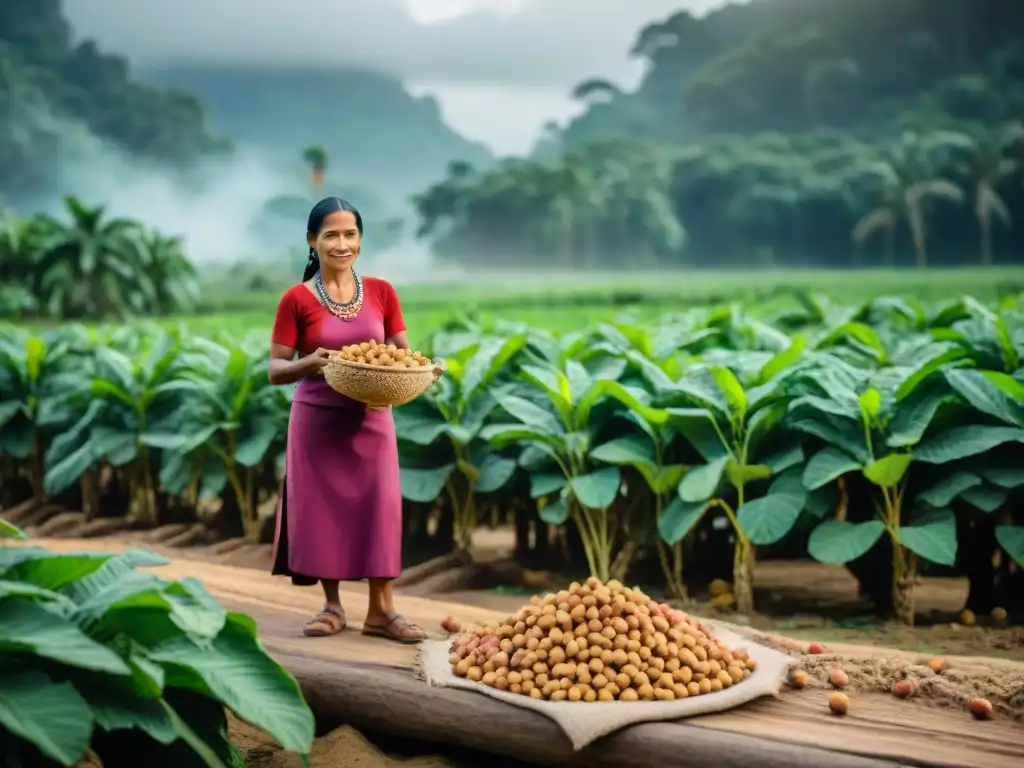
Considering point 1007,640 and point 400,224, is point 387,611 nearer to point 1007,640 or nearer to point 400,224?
point 1007,640

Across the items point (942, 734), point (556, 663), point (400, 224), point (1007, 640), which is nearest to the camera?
point (942, 734)

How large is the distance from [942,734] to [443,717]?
112 centimetres

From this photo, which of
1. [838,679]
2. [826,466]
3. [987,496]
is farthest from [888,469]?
[838,679]

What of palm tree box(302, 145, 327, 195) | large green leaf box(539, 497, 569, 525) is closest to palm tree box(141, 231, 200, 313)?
palm tree box(302, 145, 327, 195)

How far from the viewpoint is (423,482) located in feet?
15.8

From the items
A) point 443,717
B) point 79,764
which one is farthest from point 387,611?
point 79,764

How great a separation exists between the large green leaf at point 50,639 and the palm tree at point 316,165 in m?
14.1

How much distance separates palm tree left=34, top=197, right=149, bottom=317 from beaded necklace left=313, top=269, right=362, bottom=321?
1065 cm

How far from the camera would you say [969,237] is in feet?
44.3

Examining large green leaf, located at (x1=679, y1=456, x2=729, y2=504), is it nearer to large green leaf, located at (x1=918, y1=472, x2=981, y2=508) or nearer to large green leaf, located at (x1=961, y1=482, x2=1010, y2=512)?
large green leaf, located at (x1=918, y1=472, x2=981, y2=508)

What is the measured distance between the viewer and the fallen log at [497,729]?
263 centimetres

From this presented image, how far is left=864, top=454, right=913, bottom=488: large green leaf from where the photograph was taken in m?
3.96

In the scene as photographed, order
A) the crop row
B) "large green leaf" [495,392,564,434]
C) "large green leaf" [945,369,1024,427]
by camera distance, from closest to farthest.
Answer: "large green leaf" [945,369,1024,427], the crop row, "large green leaf" [495,392,564,434]

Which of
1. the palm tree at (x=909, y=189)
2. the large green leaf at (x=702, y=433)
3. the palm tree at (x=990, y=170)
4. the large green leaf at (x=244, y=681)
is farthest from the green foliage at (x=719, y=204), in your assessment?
the large green leaf at (x=244, y=681)
